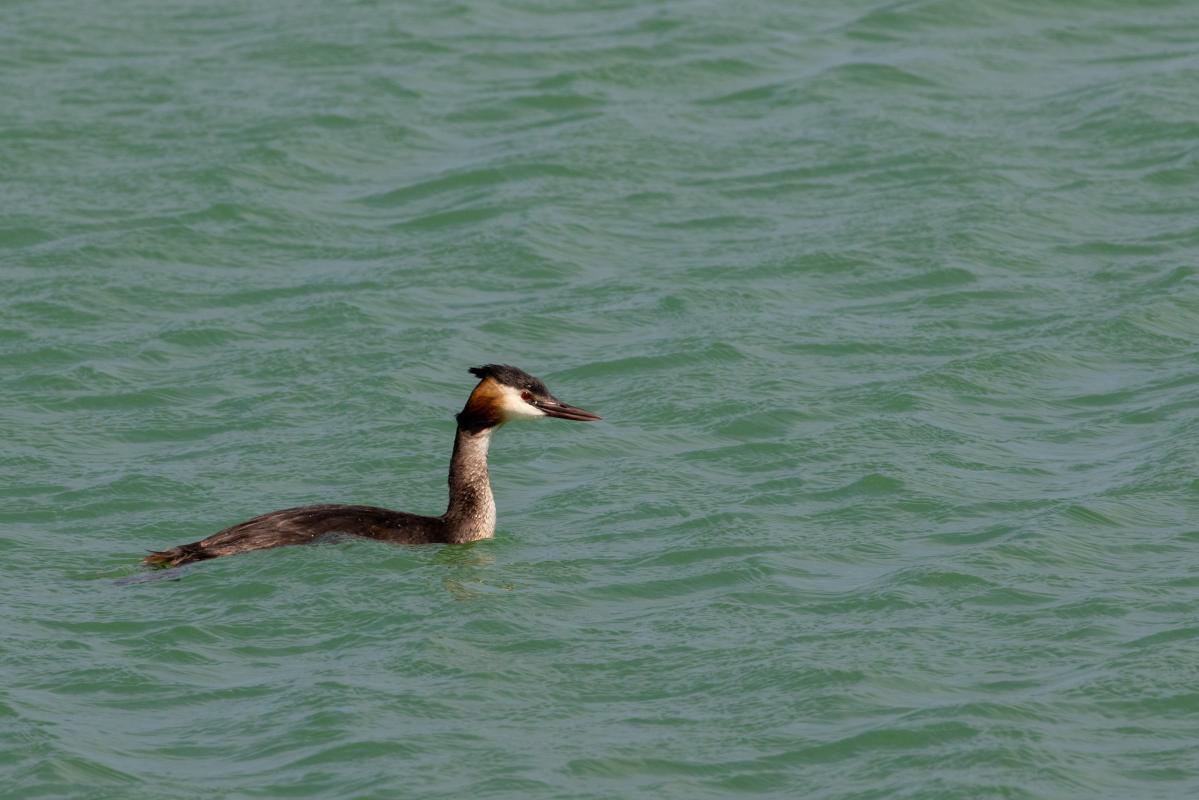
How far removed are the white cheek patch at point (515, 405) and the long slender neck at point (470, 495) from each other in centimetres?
24

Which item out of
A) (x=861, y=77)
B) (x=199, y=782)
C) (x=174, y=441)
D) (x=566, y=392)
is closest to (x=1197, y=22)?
(x=861, y=77)

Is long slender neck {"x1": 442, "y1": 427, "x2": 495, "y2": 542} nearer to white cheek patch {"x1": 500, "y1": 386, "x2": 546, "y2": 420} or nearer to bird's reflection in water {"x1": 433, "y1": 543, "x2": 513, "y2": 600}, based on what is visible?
bird's reflection in water {"x1": 433, "y1": 543, "x2": 513, "y2": 600}

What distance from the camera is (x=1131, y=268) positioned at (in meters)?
19.9

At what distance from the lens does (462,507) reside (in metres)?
14.8

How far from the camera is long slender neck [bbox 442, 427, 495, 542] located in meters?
14.8

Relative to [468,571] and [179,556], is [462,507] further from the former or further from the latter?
[179,556]

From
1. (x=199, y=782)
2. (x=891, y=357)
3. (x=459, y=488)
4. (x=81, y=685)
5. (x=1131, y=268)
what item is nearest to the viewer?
(x=199, y=782)

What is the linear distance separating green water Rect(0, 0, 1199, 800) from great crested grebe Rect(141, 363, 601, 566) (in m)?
0.18

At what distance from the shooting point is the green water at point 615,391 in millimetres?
11805

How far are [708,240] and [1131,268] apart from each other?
3686 mm

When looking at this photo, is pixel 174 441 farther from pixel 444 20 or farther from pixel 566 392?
pixel 444 20

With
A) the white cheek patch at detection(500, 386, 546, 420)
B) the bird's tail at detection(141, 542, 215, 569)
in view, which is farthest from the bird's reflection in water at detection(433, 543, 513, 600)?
the bird's tail at detection(141, 542, 215, 569)

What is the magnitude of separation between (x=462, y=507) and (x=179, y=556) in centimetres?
180

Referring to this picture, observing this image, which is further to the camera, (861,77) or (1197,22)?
(1197,22)
